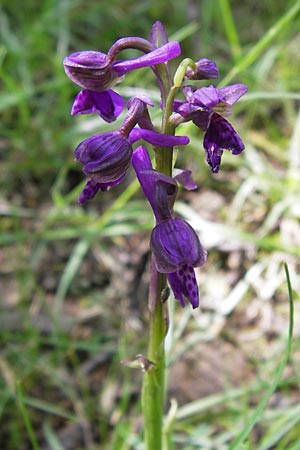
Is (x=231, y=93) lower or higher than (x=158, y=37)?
lower

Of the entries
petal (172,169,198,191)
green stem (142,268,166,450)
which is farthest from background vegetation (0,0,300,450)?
petal (172,169,198,191)

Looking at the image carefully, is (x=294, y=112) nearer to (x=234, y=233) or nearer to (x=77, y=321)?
(x=234, y=233)

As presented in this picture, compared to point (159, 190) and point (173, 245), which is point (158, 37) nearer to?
point (159, 190)

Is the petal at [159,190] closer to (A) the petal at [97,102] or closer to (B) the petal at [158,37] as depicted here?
(A) the petal at [97,102]

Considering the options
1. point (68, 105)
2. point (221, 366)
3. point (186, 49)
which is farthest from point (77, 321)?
point (186, 49)

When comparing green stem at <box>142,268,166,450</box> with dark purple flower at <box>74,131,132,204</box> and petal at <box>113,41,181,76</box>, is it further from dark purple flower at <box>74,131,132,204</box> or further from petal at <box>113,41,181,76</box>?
petal at <box>113,41,181,76</box>

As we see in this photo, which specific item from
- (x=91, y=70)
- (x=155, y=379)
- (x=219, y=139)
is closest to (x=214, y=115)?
(x=219, y=139)
